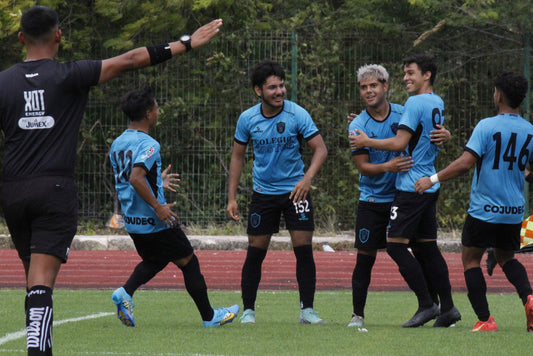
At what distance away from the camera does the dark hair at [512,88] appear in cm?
683

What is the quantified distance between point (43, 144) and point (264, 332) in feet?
8.38

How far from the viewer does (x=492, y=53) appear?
15.1 m

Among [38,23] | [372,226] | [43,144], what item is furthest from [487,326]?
[38,23]

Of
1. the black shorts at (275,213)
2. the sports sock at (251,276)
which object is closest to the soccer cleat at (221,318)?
the sports sock at (251,276)

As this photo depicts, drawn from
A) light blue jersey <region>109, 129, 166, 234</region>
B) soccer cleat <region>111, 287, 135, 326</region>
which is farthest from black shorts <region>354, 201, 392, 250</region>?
soccer cleat <region>111, 287, 135, 326</region>

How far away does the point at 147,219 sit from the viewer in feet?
23.6

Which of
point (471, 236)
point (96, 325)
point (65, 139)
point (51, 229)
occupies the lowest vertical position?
point (96, 325)

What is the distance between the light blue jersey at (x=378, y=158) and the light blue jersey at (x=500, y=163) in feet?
2.33

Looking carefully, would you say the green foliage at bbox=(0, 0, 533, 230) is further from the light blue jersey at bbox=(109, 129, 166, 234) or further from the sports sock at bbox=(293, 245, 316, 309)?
the light blue jersey at bbox=(109, 129, 166, 234)

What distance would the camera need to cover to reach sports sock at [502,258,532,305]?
6848 millimetres

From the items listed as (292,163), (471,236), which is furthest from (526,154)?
(292,163)

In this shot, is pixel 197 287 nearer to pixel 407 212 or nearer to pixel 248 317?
pixel 248 317

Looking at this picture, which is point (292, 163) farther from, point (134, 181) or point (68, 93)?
point (68, 93)

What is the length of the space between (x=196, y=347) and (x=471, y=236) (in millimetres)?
2212
